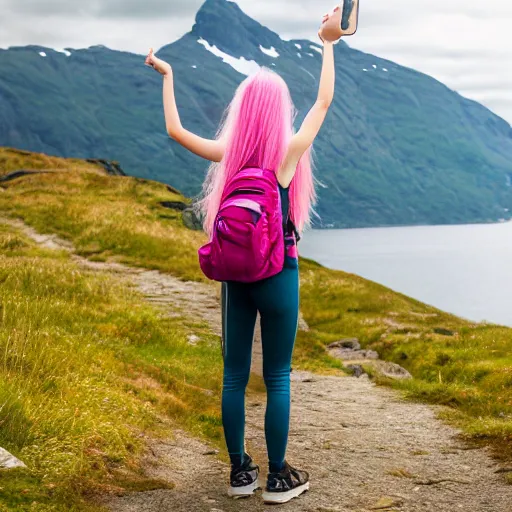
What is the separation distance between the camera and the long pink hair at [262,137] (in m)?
6.58

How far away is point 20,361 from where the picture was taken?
8812 mm

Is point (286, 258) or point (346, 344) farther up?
point (286, 258)

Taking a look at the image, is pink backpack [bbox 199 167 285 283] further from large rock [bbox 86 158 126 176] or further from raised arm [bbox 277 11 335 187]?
large rock [bbox 86 158 126 176]

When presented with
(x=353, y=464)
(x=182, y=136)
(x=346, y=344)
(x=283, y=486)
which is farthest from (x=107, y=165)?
(x=283, y=486)

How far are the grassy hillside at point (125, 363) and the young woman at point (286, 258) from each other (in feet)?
3.77

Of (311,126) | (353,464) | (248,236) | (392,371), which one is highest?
(311,126)

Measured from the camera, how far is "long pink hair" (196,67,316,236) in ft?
21.6

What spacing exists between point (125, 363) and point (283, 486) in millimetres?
5283

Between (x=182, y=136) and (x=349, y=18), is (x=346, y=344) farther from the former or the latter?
(x=349, y=18)

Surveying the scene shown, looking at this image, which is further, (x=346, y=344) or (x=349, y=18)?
(x=346, y=344)

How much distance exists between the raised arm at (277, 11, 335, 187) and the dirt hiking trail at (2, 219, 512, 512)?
2870 mm

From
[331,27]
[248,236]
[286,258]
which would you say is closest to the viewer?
[248,236]

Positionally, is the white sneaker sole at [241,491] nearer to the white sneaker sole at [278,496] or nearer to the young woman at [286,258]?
the young woman at [286,258]

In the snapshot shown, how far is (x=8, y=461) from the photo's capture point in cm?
623
